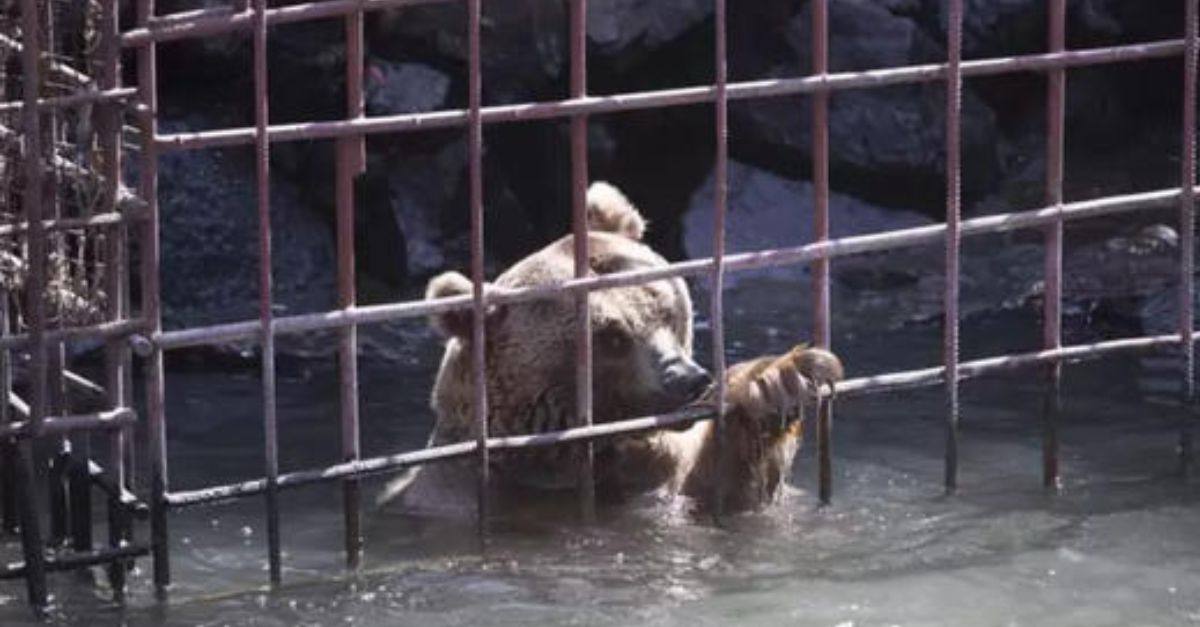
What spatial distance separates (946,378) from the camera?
23.4 ft

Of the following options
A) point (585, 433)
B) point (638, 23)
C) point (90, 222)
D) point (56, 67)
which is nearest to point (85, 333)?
point (90, 222)

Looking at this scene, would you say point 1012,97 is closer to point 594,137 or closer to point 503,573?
point 594,137

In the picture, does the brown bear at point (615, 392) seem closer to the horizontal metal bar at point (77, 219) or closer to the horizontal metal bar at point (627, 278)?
the horizontal metal bar at point (627, 278)

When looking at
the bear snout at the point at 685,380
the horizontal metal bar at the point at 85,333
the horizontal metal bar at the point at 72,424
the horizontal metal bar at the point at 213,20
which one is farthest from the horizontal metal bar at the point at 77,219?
the bear snout at the point at 685,380

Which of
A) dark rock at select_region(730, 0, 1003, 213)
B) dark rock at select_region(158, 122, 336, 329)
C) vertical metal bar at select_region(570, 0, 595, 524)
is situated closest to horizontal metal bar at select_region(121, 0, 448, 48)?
vertical metal bar at select_region(570, 0, 595, 524)

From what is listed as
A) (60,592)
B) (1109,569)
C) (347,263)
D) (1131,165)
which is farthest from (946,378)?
(1131,165)

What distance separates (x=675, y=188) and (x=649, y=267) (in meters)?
4.89

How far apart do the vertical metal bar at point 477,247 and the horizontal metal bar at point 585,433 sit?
87 millimetres

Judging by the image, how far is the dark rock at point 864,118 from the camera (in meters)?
12.1

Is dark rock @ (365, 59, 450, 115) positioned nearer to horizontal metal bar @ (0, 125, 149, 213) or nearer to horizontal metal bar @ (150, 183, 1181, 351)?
horizontal metal bar @ (150, 183, 1181, 351)

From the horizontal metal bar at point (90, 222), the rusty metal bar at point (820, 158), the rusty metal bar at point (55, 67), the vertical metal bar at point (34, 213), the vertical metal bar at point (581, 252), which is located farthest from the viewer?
the rusty metal bar at point (820, 158)

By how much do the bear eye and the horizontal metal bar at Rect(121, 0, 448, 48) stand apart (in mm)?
1532

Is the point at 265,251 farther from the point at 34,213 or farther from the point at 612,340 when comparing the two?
the point at 612,340

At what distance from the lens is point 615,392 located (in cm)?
726
